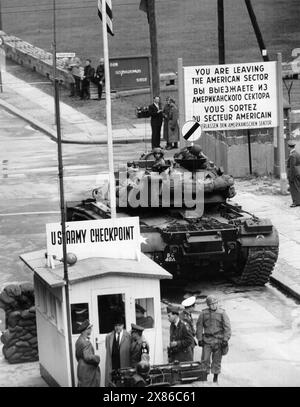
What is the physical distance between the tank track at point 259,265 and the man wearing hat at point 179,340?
4.59 meters

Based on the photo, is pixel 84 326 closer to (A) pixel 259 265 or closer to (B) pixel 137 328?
(B) pixel 137 328

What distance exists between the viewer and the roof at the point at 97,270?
15945mm

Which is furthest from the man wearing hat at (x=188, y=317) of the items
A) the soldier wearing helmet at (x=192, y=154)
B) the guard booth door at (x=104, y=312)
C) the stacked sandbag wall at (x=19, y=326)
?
the soldier wearing helmet at (x=192, y=154)

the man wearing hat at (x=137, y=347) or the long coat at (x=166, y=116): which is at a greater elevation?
the long coat at (x=166, y=116)

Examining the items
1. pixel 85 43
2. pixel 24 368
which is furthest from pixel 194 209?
pixel 85 43

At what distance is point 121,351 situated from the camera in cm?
1571

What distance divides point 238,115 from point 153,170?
7433 mm

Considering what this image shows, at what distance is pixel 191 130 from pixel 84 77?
58.1 feet

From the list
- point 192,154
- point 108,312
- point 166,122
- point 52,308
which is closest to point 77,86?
point 166,122

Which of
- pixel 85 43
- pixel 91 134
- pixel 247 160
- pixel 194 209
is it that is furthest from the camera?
pixel 85 43

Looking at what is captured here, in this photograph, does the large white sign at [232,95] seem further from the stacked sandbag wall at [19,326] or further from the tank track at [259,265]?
the stacked sandbag wall at [19,326]

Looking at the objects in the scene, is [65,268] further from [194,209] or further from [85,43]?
[85,43]

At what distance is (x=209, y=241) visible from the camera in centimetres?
2078

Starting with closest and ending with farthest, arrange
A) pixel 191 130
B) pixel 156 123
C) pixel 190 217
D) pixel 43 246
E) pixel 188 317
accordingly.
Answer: pixel 188 317 → pixel 190 217 → pixel 43 246 → pixel 191 130 → pixel 156 123
